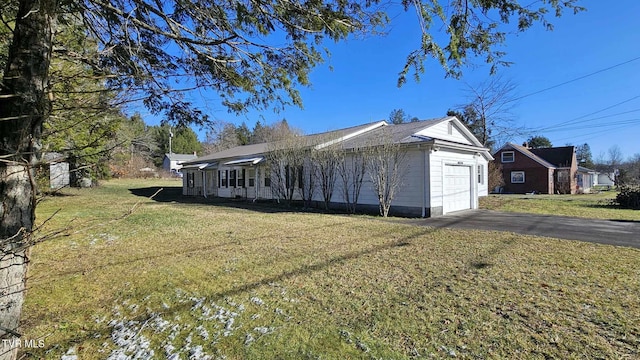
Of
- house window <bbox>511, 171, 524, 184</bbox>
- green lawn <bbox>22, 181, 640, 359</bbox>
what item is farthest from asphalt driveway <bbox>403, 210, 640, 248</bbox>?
house window <bbox>511, 171, 524, 184</bbox>

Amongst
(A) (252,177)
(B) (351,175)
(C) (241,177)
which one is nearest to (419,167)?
(B) (351,175)

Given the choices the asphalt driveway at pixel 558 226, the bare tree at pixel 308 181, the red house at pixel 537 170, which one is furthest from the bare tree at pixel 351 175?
the red house at pixel 537 170

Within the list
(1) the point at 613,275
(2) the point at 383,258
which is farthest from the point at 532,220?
(2) the point at 383,258

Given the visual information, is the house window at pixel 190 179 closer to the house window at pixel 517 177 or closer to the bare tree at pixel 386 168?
the bare tree at pixel 386 168

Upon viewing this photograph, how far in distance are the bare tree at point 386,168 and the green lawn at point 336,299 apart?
15.1 ft

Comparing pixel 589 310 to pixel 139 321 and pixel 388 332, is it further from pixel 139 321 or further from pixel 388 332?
pixel 139 321

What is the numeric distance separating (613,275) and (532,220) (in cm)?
654

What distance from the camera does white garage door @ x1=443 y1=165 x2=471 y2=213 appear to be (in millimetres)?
12586

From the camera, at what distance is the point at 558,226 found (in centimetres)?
941

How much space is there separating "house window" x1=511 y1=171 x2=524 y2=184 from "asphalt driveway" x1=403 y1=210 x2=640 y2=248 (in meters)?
22.7

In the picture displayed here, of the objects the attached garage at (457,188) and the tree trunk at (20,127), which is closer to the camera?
the tree trunk at (20,127)

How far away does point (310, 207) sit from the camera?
1527 cm

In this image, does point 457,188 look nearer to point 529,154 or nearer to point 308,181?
point 308,181

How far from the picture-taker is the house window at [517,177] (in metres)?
31.2
